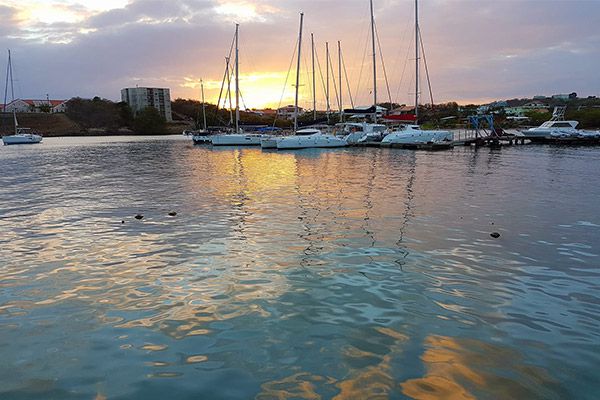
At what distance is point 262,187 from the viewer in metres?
23.2

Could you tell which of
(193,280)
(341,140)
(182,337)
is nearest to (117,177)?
(193,280)

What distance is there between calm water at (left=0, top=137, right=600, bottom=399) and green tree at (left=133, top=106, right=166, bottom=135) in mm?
169073

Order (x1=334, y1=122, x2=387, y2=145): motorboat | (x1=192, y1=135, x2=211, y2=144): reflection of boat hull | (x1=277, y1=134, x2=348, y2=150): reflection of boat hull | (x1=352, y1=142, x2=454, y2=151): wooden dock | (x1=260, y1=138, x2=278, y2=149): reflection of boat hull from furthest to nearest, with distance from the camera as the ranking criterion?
1. (x1=192, y1=135, x2=211, y2=144): reflection of boat hull
2. (x1=334, y1=122, x2=387, y2=145): motorboat
3. (x1=260, y1=138, x2=278, y2=149): reflection of boat hull
4. (x1=277, y1=134, x2=348, y2=150): reflection of boat hull
5. (x1=352, y1=142, x2=454, y2=151): wooden dock

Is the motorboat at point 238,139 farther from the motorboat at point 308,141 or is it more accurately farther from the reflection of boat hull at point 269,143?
the motorboat at point 308,141

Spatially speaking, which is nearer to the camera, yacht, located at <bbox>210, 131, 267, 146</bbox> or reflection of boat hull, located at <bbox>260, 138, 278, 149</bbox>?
reflection of boat hull, located at <bbox>260, 138, 278, 149</bbox>

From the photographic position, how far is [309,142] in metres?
57.0

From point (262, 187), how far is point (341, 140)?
3815cm

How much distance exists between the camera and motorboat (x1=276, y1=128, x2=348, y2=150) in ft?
183

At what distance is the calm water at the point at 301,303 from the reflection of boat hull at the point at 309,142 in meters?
39.9

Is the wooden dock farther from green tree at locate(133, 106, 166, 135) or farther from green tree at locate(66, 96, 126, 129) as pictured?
green tree at locate(66, 96, 126, 129)

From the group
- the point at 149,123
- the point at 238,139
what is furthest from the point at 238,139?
the point at 149,123

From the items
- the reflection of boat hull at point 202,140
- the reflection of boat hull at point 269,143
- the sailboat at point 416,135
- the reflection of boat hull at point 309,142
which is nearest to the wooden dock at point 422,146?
the sailboat at point 416,135

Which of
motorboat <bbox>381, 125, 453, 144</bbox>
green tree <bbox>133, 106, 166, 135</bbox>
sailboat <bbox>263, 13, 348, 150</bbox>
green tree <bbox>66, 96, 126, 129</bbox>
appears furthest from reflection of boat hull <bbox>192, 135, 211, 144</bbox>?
green tree <bbox>66, 96, 126, 129</bbox>

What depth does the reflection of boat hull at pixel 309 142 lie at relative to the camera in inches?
2197
